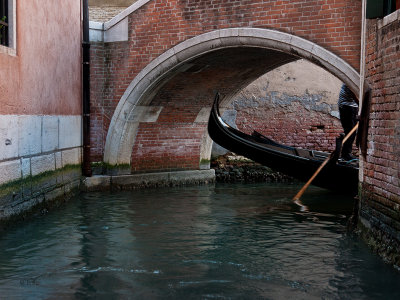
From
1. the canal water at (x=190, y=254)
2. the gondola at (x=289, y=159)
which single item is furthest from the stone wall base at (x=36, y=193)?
the gondola at (x=289, y=159)

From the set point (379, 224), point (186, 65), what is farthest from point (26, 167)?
point (379, 224)

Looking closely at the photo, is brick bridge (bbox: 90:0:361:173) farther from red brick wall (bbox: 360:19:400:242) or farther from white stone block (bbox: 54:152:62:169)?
white stone block (bbox: 54:152:62:169)

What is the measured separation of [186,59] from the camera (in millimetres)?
6848

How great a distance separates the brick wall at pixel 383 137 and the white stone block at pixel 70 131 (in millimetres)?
3234

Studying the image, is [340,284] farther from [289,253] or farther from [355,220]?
[355,220]

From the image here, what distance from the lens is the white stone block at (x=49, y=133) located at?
5.98 meters

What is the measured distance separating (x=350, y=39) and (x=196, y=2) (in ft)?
6.09

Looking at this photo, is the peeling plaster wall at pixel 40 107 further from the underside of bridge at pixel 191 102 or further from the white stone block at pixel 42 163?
the underside of bridge at pixel 191 102

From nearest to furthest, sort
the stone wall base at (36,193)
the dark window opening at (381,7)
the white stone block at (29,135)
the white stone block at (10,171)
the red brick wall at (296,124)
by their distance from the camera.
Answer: the dark window opening at (381,7) → the white stone block at (10,171) → the stone wall base at (36,193) → the white stone block at (29,135) → the red brick wall at (296,124)

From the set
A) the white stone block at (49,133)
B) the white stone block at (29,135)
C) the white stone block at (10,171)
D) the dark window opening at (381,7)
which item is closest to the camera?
the dark window opening at (381,7)

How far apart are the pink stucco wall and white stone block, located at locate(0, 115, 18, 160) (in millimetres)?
63

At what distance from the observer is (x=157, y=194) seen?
24.8 feet

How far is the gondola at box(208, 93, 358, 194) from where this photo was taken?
6.92m

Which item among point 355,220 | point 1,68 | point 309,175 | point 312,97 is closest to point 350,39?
point 355,220
